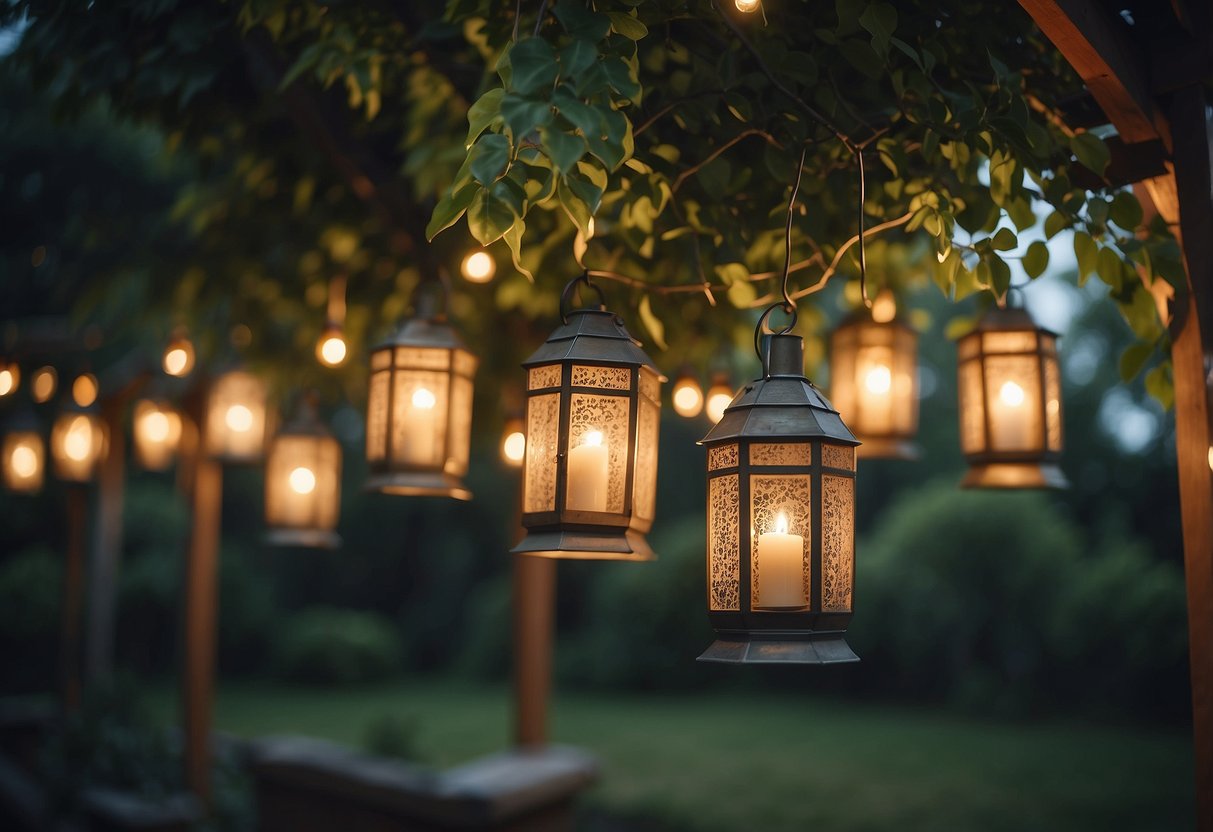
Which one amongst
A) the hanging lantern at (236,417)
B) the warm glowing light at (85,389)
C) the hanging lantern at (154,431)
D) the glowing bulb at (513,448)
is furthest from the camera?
the hanging lantern at (154,431)

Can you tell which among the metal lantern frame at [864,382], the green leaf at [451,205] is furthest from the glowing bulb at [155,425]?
the green leaf at [451,205]

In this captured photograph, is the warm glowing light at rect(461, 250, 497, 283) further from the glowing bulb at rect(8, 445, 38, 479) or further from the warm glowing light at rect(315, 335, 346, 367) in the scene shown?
the glowing bulb at rect(8, 445, 38, 479)

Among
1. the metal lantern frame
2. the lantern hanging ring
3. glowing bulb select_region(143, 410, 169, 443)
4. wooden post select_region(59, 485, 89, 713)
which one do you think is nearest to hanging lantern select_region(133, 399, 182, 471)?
glowing bulb select_region(143, 410, 169, 443)

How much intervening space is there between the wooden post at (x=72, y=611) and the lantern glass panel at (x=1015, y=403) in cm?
742

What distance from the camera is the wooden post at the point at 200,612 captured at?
636 centimetres

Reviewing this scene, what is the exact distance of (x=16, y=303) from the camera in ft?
28.3

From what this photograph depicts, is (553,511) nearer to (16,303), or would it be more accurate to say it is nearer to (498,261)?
(498,261)

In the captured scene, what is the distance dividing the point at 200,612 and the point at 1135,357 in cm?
582

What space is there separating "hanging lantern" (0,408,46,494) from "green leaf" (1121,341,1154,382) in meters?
6.35

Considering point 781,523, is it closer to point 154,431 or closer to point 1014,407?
point 1014,407

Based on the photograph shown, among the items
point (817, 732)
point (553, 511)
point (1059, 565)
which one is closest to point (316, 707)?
point (817, 732)

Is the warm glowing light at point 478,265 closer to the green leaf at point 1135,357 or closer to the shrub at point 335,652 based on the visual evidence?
the green leaf at point 1135,357

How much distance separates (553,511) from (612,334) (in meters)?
0.42

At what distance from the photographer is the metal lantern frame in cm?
378
